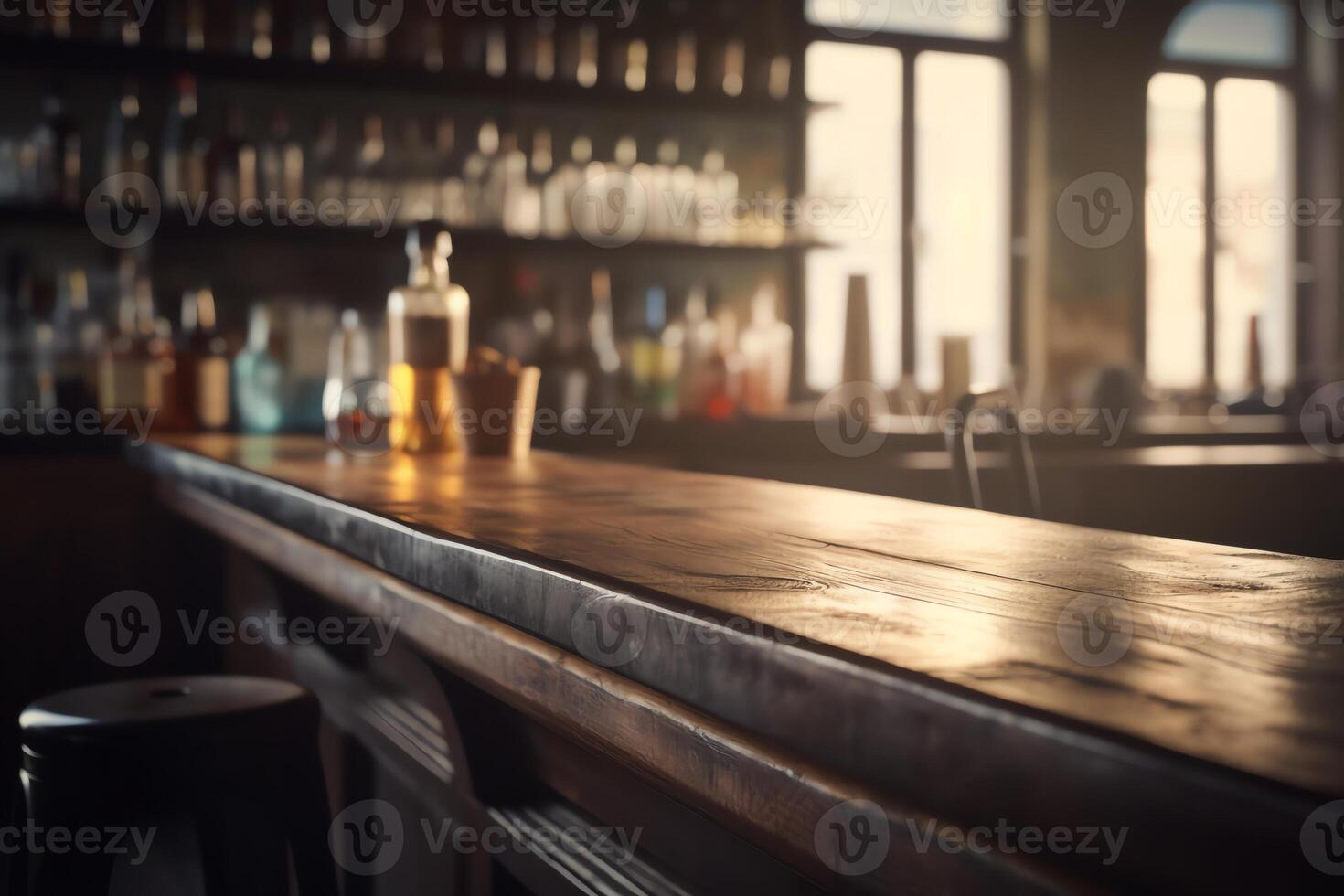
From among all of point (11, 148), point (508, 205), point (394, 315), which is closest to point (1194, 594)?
point (394, 315)

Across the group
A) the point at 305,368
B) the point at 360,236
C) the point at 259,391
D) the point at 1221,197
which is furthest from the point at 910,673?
the point at 1221,197

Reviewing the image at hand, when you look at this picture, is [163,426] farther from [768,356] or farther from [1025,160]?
[1025,160]

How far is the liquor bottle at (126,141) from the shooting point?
10.5 feet

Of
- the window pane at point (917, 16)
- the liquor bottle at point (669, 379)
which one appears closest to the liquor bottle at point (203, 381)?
the liquor bottle at point (669, 379)

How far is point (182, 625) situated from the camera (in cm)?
252

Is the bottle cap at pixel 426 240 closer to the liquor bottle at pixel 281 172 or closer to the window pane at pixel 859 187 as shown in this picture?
the liquor bottle at pixel 281 172

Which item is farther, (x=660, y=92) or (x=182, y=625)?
(x=660, y=92)

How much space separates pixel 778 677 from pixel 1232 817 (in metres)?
0.18

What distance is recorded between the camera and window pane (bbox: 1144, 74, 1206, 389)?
571 cm

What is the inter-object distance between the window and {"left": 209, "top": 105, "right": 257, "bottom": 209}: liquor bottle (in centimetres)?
236

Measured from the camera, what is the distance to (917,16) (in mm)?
5312

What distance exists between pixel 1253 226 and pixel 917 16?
200 cm

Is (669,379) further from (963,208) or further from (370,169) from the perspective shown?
(963,208)

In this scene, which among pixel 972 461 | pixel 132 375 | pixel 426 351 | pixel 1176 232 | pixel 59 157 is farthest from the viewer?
pixel 1176 232
